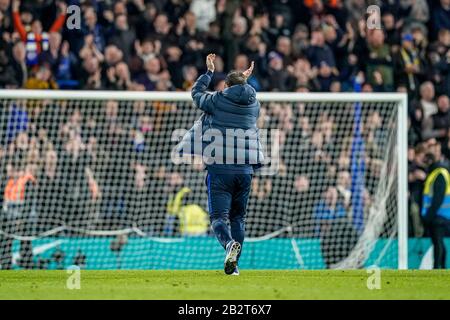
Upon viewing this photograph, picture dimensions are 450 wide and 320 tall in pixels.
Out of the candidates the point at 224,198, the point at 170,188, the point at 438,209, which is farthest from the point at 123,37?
the point at 224,198

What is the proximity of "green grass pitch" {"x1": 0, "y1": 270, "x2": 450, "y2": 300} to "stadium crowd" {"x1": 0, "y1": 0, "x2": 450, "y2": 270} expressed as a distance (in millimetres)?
5195

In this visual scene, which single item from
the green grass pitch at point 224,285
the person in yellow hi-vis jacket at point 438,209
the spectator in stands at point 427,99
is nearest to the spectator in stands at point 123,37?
the spectator in stands at point 427,99

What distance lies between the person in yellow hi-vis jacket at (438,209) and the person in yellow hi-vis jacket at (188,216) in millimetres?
3838

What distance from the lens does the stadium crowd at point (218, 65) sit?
21312 mm

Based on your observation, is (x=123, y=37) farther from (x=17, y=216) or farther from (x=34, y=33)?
(x=17, y=216)

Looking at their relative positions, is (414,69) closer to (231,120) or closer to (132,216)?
(132,216)

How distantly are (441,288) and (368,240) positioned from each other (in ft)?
23.2

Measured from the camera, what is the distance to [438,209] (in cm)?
2145

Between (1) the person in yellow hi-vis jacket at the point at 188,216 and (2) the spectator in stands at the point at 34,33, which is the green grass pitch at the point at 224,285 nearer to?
(1) the person in yellow hi-vis jacket at the point at 188,216

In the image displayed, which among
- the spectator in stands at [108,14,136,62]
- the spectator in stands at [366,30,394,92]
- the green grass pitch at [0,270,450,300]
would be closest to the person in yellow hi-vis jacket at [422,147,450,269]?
the spectator in stands at [366,30,394,92]

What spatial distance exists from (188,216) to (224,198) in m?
6.20

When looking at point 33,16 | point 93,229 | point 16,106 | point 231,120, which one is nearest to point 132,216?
point 93,229

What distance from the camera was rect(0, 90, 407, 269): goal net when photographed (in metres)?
20.5

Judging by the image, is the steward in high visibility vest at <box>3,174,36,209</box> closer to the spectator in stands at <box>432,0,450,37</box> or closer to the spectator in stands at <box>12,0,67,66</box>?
the spectator in stands at <box>12,0,67,66</box>
